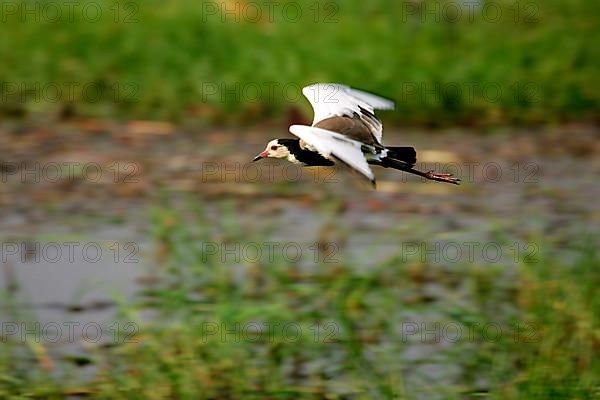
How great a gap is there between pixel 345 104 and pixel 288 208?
9.72 ft

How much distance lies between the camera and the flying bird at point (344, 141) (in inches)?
93.8

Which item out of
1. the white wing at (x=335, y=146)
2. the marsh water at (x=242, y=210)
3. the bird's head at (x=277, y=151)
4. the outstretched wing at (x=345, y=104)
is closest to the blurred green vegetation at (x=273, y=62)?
the marsh water at (x=242, y=210)

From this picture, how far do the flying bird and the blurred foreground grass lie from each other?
1158 mm

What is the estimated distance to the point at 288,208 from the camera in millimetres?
5742

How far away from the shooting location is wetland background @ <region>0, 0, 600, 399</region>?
4031 millimetres

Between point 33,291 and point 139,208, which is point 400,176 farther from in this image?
point 33,291

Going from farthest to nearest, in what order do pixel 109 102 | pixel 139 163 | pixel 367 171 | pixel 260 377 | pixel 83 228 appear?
pixel 109 102
pixel 139 163
pixel 83 228
pixel 260 377
pixel 367 171

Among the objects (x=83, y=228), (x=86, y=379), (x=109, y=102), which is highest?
(x=109, y=102)

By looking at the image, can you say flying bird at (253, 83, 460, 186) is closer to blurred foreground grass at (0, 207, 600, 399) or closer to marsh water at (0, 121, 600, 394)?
blurred foreground grass at (0, 207, 600, 399)

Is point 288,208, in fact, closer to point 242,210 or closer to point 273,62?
point 242,210

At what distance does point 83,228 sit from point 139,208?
33 cm

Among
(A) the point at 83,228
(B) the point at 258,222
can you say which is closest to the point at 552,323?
(B) the point at 258,222

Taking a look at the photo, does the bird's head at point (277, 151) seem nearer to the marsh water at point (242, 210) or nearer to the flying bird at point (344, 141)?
the flying bird at point (344, 141)

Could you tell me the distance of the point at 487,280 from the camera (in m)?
4.77
